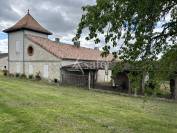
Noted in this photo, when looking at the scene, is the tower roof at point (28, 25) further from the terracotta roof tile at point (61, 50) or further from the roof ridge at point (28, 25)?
the terracotta roof tile at point (61, 50)

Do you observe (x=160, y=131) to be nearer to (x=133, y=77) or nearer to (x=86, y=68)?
(x=133, y=77)

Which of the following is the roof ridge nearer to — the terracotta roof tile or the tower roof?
the tower roof

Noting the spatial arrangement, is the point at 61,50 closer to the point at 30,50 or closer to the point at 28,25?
the point at 30,50

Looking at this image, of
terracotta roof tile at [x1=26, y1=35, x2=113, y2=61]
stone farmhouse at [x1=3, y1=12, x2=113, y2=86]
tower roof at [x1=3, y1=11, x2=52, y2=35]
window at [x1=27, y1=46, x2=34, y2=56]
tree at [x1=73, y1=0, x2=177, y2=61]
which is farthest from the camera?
tower roof at [x1=3, y1=11, x2=52, y2=35]

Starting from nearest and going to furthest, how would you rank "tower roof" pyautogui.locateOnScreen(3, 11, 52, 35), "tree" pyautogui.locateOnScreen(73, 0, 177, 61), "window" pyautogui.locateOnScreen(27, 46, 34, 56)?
1. "tree" pyautogui.locateOnScreen(73, 0, 177, 61)
2. "window" pyautogui.locateOnScreen(27, 46, 34, 56)
3. "tower roof" pyautogui.locateOnScreen(3, 11, 52, 35)

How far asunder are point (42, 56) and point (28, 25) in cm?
599

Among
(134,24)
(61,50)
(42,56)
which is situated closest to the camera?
(134,24)

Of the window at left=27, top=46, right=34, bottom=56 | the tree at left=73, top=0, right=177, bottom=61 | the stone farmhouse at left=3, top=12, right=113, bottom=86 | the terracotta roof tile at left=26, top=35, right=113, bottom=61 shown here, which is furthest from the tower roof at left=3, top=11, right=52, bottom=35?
the tree at left=73, top=0, right=177, bottom=61

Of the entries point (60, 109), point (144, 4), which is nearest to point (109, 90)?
point (60, 109)

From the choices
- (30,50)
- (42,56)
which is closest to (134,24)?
(42,56)

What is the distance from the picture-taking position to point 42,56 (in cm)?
3359

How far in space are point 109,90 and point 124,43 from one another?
62.2 feet

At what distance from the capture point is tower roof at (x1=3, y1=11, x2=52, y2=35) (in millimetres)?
36678

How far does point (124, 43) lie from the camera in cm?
748
